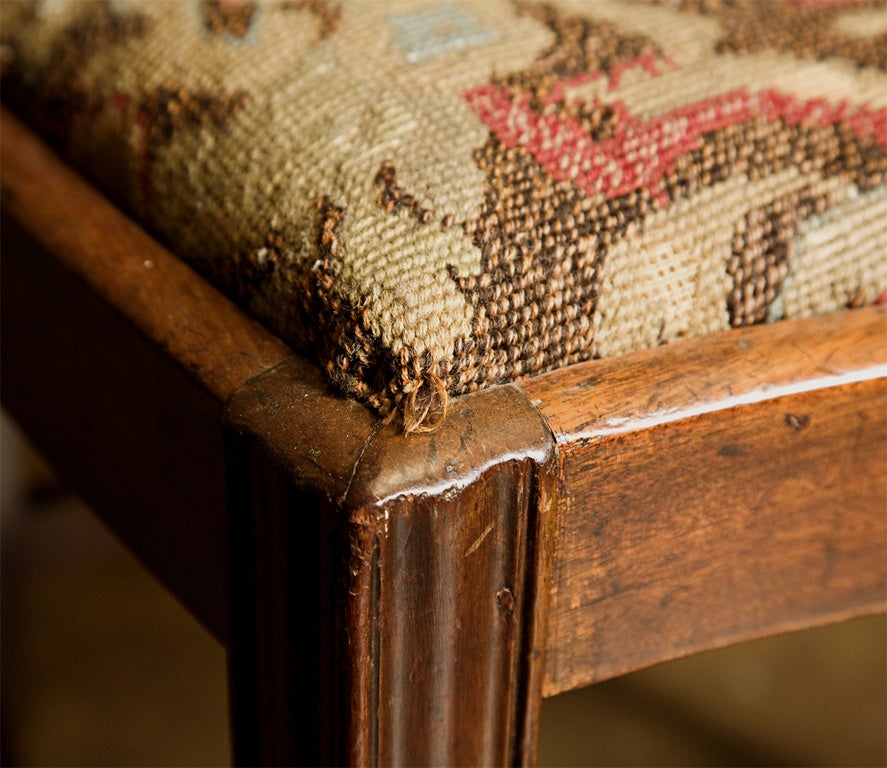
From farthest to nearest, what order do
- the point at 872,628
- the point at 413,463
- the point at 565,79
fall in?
1. the point at 872,628
2. the point at 565,79
3. the point at 413,463

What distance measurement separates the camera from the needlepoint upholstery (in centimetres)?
34

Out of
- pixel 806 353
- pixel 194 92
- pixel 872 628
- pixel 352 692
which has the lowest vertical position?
pixel 352 692

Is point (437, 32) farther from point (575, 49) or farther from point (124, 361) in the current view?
point (124, 361)

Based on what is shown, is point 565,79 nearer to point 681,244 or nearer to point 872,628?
point 681,244

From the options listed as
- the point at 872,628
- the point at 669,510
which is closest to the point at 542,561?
the point at 669,510

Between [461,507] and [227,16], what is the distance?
0.86 feet

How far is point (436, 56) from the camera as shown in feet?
1.42

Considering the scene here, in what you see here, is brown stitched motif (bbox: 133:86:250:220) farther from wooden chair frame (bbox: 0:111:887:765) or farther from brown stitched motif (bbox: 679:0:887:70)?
brown stitched motif (bbox: 679:0:887:70)

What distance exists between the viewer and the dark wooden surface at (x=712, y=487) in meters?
0.34

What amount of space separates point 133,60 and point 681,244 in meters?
0.24

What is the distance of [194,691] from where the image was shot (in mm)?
942

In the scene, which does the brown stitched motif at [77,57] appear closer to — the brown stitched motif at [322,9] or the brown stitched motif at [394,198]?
the brown stitched motif at [322,9]

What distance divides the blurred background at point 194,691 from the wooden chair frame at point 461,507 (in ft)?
1.68

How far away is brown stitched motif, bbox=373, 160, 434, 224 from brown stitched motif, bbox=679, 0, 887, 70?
0.18m
